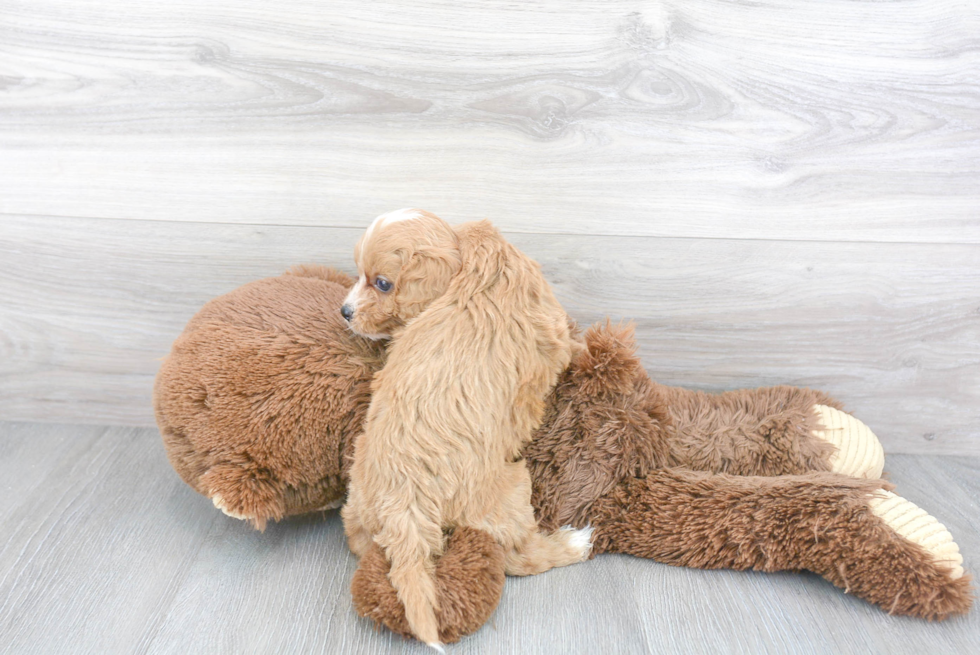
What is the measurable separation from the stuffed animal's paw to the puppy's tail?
0.53 metres

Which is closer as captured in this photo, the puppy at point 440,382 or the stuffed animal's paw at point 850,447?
the puppy at point 440,382

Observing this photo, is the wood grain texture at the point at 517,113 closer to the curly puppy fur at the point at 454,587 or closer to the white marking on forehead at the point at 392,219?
the white marking on forehead at the point at 392,219

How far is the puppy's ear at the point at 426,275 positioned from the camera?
0.71 meters

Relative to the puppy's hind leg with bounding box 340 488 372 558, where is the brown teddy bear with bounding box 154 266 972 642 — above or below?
above

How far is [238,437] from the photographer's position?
768mm

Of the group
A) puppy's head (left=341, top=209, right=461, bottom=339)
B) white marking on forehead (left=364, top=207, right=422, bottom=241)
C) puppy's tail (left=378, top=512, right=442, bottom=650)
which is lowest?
puppy's tail (left=378, top=512, right=442, bottom=650)

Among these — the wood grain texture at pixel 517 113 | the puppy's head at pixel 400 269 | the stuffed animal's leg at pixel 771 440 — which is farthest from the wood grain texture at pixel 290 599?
the wood grain texture at pixel 517 113

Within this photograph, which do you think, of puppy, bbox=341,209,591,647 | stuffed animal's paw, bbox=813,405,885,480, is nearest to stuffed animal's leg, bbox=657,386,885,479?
stuffed animal's paw, bbox=813,405,885,480

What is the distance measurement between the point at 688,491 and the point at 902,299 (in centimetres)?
49

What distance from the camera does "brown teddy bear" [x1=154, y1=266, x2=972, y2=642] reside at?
2.41 feet

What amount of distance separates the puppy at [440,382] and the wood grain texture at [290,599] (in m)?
0.09

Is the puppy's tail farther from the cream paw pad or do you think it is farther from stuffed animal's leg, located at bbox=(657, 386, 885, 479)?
the cream paw pad

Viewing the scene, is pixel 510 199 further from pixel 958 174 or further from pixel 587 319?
pixel 958 174

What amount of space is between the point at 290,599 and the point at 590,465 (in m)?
0.38
